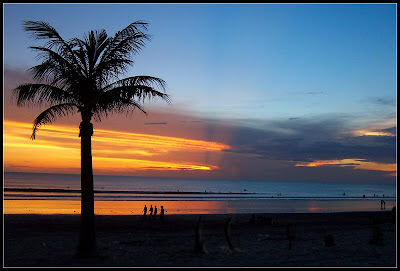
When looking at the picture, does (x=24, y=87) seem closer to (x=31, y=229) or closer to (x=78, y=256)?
(x=78, y=256)

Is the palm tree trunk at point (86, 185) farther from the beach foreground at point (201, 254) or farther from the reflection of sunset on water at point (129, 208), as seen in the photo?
the reflection of sunset on water at point (129, 208)

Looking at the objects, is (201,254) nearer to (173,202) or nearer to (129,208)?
(129,208)

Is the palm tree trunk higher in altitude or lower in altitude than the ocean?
higher

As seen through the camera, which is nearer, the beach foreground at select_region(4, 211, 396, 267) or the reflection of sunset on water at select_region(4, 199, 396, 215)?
the beach foreground at select_region(4, 211, 396, 267)

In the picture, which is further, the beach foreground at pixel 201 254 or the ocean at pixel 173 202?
the ocean at pixel 173 202

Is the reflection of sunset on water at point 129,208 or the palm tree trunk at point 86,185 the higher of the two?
the palm tree trunk at point 86,185

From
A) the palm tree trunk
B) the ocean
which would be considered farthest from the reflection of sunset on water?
the palm tree trunk

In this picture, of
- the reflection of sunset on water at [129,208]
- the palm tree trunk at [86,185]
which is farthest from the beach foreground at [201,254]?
the reflection of sunset on water at [129,208]

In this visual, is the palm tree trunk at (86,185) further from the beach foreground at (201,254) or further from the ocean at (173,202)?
the ocean at (173,202)

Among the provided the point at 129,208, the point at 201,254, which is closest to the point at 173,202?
the point at 129,208

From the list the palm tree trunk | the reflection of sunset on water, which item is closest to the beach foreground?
the palm tree trunk

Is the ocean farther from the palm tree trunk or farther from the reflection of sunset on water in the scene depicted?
the palm tree trunk

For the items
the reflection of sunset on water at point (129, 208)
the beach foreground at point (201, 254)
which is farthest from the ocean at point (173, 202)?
the beach foreground at point (201, 254)

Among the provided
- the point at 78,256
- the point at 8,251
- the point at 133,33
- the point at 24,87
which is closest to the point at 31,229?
the point at 8,251
